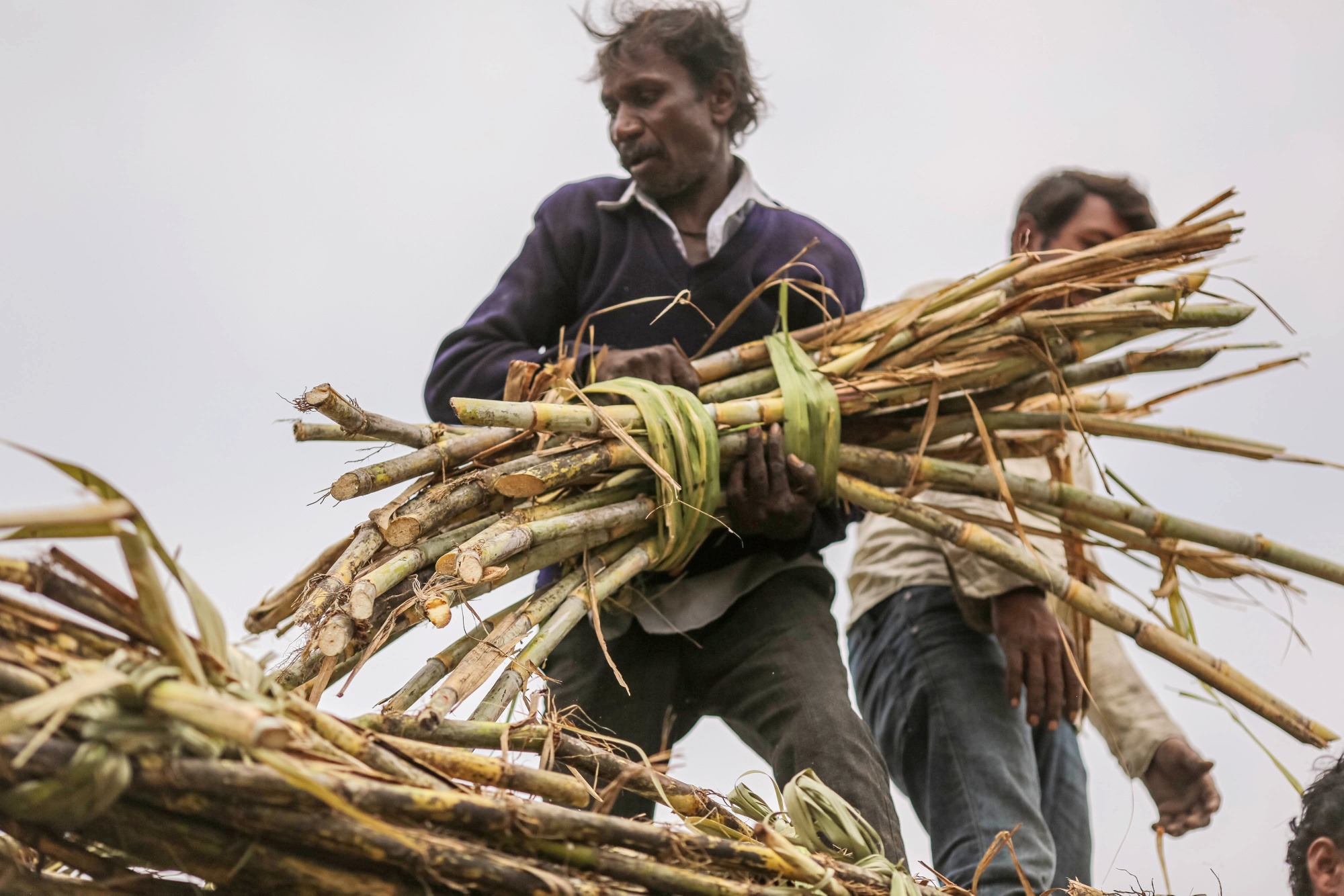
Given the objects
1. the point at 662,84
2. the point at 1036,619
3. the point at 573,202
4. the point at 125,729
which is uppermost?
the point at 662,84

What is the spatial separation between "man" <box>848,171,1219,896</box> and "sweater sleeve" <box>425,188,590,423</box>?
81cm

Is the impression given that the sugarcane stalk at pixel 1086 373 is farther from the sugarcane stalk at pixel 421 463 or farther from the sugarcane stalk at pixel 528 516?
the sugarcane stalk at pixel 421 463

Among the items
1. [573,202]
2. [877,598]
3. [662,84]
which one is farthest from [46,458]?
[877,598]

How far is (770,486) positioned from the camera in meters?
2.05

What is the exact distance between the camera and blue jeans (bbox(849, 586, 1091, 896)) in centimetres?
231

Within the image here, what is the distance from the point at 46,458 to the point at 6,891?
14.4 inches

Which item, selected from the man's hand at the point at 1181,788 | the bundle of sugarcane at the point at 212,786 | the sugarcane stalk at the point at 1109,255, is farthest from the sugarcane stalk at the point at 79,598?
the man's hand at the point at 1181,788

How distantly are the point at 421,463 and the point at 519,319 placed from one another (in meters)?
0.62

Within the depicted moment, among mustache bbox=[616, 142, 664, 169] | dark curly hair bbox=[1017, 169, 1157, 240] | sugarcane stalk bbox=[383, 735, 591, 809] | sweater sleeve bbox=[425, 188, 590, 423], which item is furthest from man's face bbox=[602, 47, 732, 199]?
sugarcane stalk bbox=[383, 735, 591, 809]

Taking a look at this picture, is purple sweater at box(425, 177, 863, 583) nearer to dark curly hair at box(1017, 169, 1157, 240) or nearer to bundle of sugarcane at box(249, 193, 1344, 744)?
bundle of sugarcane at box(249, 193, 1344, 744)

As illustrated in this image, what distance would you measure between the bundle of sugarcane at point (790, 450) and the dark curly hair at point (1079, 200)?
725mm

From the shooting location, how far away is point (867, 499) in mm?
2176

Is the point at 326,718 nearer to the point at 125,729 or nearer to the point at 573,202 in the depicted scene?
the point at 125,729

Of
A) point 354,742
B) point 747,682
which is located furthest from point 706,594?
point 354,742
